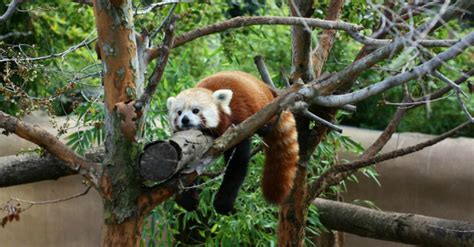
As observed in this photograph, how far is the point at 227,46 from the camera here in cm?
411

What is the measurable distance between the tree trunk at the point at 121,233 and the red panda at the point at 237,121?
0.99 meters

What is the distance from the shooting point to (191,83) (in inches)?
195

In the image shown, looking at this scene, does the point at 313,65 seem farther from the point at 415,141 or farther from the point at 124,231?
the point at 415,141

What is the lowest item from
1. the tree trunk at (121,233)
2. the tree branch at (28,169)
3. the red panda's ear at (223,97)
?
the tree trunk at (121,233)

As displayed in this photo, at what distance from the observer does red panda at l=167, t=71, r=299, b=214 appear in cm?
372

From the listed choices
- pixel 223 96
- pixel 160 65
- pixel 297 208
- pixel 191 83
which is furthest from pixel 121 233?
pixel 191 83

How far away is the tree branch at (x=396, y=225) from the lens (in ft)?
12.7

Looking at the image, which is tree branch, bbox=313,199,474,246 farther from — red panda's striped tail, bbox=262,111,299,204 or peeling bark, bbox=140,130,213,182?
peeling bark, bbox=140,130,213,182

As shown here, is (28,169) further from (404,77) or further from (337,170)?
(404,77)

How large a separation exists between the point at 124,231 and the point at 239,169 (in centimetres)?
118

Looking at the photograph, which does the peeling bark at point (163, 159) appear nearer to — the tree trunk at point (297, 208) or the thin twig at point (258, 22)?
the thin twig at point (258, 22)

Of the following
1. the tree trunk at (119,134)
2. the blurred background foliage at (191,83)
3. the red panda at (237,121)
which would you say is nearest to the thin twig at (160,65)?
the tree trunk at (119,134)

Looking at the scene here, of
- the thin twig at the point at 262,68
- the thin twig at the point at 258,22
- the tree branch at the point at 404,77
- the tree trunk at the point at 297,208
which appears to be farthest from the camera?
the thin twig at the point at 262,68

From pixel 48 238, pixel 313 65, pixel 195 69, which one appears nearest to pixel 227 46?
pixel 313 65
